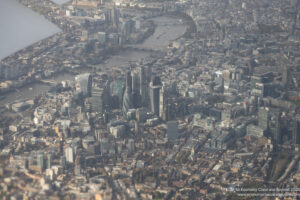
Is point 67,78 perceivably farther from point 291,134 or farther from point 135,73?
point 291,134

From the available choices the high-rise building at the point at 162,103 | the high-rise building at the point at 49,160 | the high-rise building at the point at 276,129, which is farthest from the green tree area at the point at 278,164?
the high-rise building at the point at 49,160

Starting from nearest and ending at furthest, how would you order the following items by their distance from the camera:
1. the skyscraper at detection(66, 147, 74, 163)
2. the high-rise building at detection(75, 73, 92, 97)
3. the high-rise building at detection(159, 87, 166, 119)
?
the skyscraper at detection(66, 147, 74, 163) → the high-rise building at detection(159, 87, 166, 119) → the high-rise building at detection(75, 73, 92, 97)

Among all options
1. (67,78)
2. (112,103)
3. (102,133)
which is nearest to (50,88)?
(67,78)

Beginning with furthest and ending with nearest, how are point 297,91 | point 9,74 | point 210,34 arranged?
point 210,34 → point 9,74 → point 297,91

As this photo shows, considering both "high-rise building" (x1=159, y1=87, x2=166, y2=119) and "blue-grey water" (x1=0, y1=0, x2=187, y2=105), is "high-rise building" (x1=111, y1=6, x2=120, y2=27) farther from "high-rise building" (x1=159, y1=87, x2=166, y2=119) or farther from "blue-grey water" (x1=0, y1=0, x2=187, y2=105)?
"high-rise building" (x1=159, y1=87, x2=166, y2=119)

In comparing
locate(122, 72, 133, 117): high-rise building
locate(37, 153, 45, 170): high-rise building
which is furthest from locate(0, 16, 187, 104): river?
locate(37, 153, 45, 170): high-rise building

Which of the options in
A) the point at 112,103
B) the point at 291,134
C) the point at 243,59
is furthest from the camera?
the point at 243,59

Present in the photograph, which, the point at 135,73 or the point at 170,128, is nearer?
the point at 170,128
